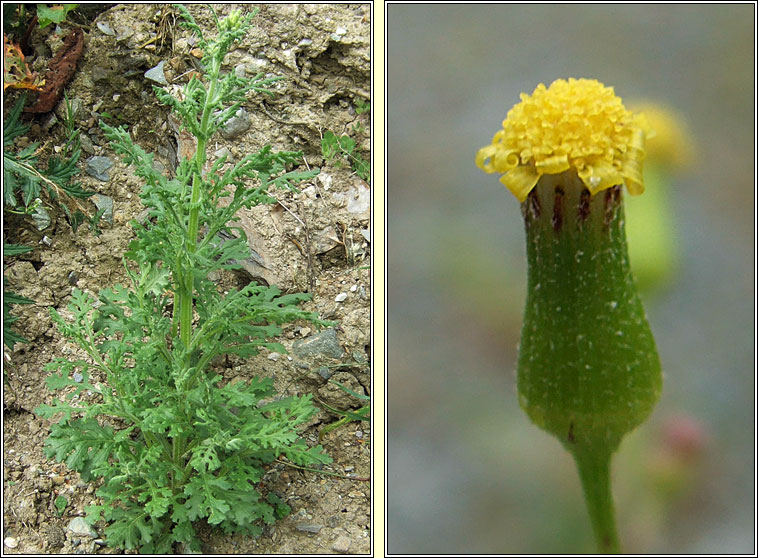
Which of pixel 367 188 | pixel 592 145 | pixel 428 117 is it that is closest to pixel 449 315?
pixel 367 188

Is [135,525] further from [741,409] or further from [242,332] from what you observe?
[741,409]

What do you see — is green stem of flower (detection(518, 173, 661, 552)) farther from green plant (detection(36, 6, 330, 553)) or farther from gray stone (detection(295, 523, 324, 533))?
gray stone (detection(295, 523, 324, 533))

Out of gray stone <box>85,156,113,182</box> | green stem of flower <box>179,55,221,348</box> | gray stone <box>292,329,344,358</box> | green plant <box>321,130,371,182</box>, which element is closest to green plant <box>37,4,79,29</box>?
gray stone <box>85,156,113,182</box>

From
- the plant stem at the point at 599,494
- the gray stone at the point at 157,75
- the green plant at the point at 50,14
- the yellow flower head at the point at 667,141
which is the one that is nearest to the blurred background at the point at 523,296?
the yellow flower head at the point at 667,141

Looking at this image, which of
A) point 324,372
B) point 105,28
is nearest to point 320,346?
point 324,372

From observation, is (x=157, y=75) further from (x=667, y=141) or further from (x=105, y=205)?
(x=667, y=141)

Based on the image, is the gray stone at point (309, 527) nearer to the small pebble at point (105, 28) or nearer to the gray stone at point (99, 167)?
the gray stone at point (99, 167)
